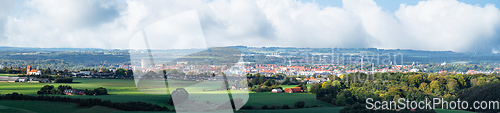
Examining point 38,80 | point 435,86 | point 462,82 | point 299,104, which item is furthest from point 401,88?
point 38,80

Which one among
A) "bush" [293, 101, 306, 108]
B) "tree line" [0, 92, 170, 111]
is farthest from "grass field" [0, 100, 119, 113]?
"bush" [293, 101, 306, 108]

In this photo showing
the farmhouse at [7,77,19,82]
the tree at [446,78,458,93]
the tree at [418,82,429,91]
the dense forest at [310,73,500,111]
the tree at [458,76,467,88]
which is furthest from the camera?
the tree at [458,76,467,88]

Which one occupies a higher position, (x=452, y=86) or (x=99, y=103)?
(x=99, y=103)

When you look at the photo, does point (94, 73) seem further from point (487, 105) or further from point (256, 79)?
point (487, 105)

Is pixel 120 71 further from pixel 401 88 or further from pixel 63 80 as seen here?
pixel 401 88

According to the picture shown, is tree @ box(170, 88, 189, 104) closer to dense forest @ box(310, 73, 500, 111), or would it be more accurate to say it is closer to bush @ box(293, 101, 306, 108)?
bush @ box(293, 101, 306, 108)

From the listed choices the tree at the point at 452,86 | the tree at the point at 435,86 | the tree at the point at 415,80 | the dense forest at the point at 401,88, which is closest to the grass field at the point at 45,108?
the dense forest at the point at 401,88

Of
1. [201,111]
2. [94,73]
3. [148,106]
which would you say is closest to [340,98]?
[201,111]

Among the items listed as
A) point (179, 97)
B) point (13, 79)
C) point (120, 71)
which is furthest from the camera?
point (120, 71)

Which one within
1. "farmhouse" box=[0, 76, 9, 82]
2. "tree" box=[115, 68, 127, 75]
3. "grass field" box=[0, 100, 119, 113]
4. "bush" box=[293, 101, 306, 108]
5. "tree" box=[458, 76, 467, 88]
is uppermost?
"tree" box=[115, 68, 127, 75]

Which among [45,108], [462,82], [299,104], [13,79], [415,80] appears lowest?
[299,104]

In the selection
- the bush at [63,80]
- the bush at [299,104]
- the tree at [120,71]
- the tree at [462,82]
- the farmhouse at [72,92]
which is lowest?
the bush at [299,104]

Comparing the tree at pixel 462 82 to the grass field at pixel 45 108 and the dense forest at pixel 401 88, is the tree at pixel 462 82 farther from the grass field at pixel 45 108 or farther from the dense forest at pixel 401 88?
the grass field at pixel 45 108
